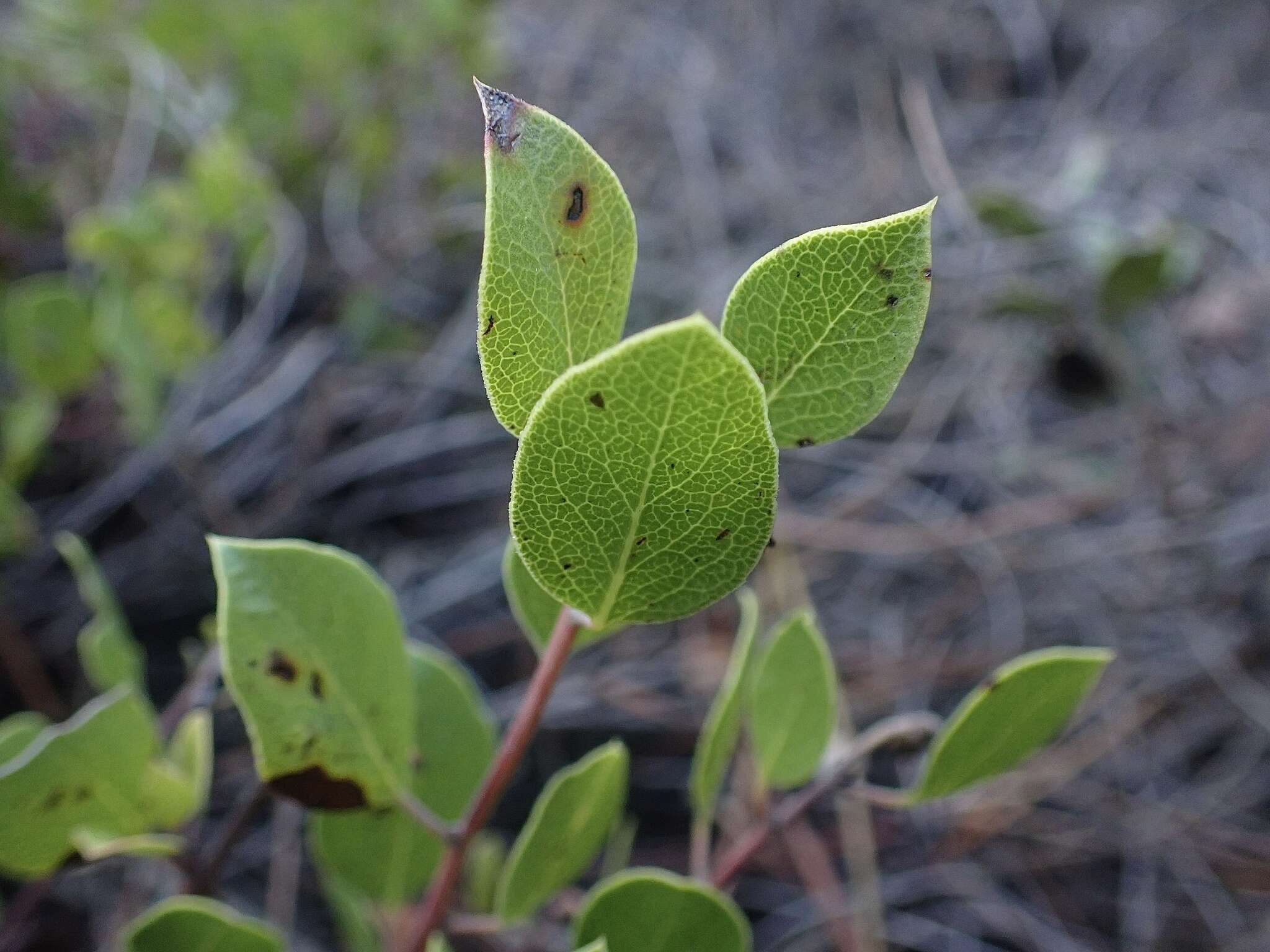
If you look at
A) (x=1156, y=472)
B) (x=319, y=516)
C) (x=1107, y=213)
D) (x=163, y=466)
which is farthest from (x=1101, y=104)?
(x=163, y=466)

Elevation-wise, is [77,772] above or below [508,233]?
below

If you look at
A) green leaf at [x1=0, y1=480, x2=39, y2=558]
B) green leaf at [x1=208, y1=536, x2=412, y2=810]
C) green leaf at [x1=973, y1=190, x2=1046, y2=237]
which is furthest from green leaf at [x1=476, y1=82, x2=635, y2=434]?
green leaf at [x1=973, y1=190, x2=1046, y2=237]

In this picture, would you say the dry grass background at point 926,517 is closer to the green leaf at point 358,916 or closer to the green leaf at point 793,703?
the green leaf at point 358,916

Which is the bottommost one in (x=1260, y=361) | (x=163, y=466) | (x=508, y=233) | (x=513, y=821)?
(x=513, y=821)

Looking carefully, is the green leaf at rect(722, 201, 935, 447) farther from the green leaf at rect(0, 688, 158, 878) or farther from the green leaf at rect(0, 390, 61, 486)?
the green leaf at rect(0, 390, 61, 486)

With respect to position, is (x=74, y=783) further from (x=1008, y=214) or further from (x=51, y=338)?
(x=1008, y=214)

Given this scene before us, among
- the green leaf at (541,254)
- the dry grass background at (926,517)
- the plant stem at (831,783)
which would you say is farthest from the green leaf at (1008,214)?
the green leaf at (541,254)

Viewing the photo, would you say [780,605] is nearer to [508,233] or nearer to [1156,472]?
[1156,472]
